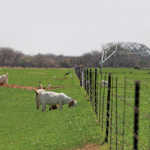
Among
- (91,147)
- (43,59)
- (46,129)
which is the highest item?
(91,147)

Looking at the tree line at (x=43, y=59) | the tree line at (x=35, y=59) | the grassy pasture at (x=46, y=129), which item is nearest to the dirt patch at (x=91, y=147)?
the grassy pasture at (x=46, y=129)

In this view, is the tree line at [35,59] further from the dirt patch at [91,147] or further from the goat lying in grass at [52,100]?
the dirt patch at [91,147]

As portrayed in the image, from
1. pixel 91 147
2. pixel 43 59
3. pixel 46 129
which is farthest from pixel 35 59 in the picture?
pixel 91 147

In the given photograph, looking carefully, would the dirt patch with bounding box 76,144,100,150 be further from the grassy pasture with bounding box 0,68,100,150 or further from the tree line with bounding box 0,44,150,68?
the tree line with bounding box 0,44,150,68

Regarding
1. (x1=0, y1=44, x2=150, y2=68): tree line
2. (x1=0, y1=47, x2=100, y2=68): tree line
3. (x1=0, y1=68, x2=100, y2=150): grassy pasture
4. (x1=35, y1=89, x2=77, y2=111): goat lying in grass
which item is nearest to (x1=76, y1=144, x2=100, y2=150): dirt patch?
(x1=0, y1=68, x2=100, y2=150): grassy pasture

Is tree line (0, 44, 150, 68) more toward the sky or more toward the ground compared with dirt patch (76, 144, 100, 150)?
more toward the ground

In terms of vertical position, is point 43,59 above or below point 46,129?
below

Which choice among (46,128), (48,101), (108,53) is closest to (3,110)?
(48,101)

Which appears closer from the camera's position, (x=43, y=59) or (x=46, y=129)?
(x=46, y=129)

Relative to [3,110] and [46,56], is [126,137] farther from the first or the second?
[46,56]

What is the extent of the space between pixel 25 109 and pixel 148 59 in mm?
60456

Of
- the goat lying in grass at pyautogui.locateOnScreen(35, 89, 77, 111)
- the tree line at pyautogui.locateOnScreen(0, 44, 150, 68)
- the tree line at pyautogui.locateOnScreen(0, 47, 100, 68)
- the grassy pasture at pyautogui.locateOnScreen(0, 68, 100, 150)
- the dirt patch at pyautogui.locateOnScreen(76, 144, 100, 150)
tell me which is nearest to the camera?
the dirt patch at pyautogui.locateOnScreen(76, 144, 100, 150)

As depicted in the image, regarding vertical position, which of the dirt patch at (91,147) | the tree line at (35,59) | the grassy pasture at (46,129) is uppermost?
the dirt patch at (91,147)

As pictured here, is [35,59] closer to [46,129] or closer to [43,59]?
[43,59]
